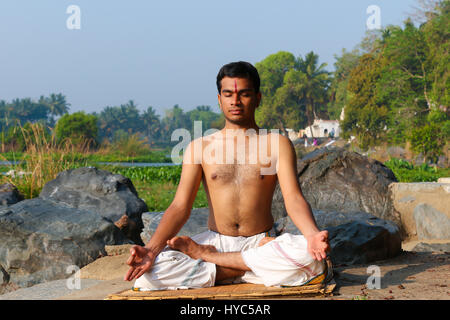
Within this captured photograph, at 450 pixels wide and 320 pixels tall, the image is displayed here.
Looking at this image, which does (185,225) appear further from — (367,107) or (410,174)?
(367,107)

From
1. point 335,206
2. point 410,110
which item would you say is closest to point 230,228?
point 335,206

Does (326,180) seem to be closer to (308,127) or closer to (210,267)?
(210,267)

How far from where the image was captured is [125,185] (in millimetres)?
7625

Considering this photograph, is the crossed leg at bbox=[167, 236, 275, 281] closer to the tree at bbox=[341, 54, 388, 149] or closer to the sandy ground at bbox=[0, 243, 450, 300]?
the sandy ground at bbox=[0, 243, 450, 300]

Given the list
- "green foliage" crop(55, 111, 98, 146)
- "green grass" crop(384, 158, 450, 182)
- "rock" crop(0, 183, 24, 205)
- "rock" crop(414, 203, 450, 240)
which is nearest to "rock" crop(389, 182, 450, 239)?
"rock" crop(414, 203, 450, 240)

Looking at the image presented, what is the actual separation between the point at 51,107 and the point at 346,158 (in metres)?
76.2

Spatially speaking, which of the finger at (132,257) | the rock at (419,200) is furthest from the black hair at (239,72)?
the rock at (419,200)

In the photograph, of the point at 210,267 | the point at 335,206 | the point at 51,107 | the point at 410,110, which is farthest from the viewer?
the point at 51,107

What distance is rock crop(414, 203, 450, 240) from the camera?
7.11 metres

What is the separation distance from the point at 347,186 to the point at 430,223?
1.22m

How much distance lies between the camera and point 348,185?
737 cm

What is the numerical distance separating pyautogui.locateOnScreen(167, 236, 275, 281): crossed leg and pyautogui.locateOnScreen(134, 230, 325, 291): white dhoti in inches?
1.8

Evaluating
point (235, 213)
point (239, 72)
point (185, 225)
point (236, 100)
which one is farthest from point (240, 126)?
point (185, 225)
